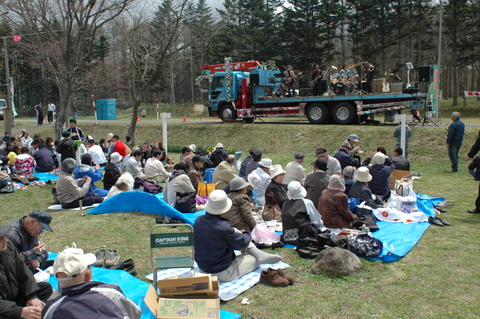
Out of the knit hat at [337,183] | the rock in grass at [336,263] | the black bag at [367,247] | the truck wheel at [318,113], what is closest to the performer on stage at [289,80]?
the truck wheel at [318,113]

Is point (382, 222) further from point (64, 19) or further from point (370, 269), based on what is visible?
point (64, 19)

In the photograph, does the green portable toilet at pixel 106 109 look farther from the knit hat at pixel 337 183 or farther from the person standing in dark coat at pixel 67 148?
the knit hat at pixel 337 183

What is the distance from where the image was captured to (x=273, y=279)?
5.02m

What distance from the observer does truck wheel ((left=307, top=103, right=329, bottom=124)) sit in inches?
747

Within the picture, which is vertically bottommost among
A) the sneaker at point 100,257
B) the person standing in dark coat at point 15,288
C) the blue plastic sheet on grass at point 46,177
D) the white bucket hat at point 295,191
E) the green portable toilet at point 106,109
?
the sneaker at point 100,257

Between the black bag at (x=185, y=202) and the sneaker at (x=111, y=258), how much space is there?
2486 millimetres

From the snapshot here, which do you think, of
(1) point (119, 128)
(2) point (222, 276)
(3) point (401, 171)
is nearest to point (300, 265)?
(2) point (222, 276)

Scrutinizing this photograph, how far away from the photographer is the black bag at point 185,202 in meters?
8.27

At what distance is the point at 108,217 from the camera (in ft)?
27.0

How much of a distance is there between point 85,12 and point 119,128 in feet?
32.2

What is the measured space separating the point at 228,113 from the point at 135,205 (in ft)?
46.2

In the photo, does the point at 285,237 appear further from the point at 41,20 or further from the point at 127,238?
the point at 41,20

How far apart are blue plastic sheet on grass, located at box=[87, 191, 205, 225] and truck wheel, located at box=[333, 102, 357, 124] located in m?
11.6

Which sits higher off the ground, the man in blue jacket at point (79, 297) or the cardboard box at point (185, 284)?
the man in blue jacket at point (79, 297)
